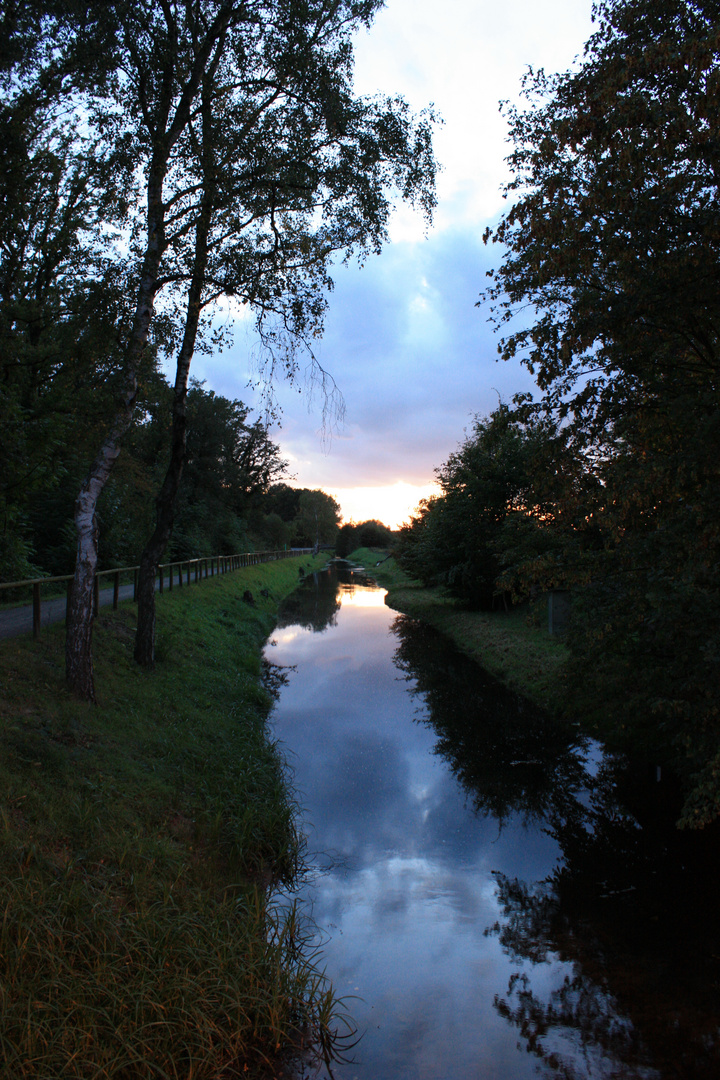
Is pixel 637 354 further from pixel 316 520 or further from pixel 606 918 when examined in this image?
pixel 316 520

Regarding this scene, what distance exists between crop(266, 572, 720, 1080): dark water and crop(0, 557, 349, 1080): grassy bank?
650 mm

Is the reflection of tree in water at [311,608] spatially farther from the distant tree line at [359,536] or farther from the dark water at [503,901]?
the distant tree line at [359,536]

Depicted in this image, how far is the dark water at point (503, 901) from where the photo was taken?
A: 450cm

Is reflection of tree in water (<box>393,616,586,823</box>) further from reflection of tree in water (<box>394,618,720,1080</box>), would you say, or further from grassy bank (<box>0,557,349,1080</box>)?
grassy bank (<box>0,557,349,1080</box>)

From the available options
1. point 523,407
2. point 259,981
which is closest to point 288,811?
point 259,981

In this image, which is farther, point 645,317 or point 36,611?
point 36,611

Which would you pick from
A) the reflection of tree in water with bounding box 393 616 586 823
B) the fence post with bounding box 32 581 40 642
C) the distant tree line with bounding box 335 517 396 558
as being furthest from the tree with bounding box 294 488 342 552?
the fence post with bounding box 32 581 40 642

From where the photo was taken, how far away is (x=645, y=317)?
21.8ft

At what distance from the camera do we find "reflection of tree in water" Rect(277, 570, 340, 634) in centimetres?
2695

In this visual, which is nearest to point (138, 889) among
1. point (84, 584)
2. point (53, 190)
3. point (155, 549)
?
point (84, 584)

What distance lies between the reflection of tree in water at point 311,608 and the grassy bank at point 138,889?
53.8ft

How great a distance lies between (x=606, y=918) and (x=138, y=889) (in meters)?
4.24

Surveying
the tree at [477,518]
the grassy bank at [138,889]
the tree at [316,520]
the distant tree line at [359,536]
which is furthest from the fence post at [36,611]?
the distant tree line at [359,536]

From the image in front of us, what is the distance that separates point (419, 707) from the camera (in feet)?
45.6
